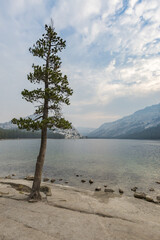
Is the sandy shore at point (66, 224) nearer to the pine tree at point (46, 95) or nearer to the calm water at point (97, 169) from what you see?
the pine tree at point (46, 95)

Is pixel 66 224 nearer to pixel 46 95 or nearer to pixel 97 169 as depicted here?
pixel 46 95

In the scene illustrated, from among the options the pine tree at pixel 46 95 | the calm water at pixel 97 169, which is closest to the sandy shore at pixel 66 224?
the pine tree at pixel 46 95

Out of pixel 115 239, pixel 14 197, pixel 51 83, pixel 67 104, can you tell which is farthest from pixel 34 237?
pixel 51 83

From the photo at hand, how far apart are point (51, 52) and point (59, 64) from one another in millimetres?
1755

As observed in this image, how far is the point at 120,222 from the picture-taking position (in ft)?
39.8

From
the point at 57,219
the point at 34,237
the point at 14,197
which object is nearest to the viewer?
the point at 34,237

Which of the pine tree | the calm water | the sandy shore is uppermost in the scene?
the pine tree

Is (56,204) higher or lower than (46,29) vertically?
lower

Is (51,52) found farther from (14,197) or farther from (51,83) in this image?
(14,197)

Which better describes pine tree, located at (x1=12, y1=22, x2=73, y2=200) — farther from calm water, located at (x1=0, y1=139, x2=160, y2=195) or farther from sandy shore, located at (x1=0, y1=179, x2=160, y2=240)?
calm water, located at (x1=0, y1=139, x2=160, y2=195)

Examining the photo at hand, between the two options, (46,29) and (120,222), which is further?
(46,29)

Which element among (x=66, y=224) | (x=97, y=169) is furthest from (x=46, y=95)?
(x=97, y=169)

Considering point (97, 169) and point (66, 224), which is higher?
point (66, 224)

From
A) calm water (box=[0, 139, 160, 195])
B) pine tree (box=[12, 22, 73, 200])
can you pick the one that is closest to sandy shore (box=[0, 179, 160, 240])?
pine tree (box=[12, 22, 73, 200])
